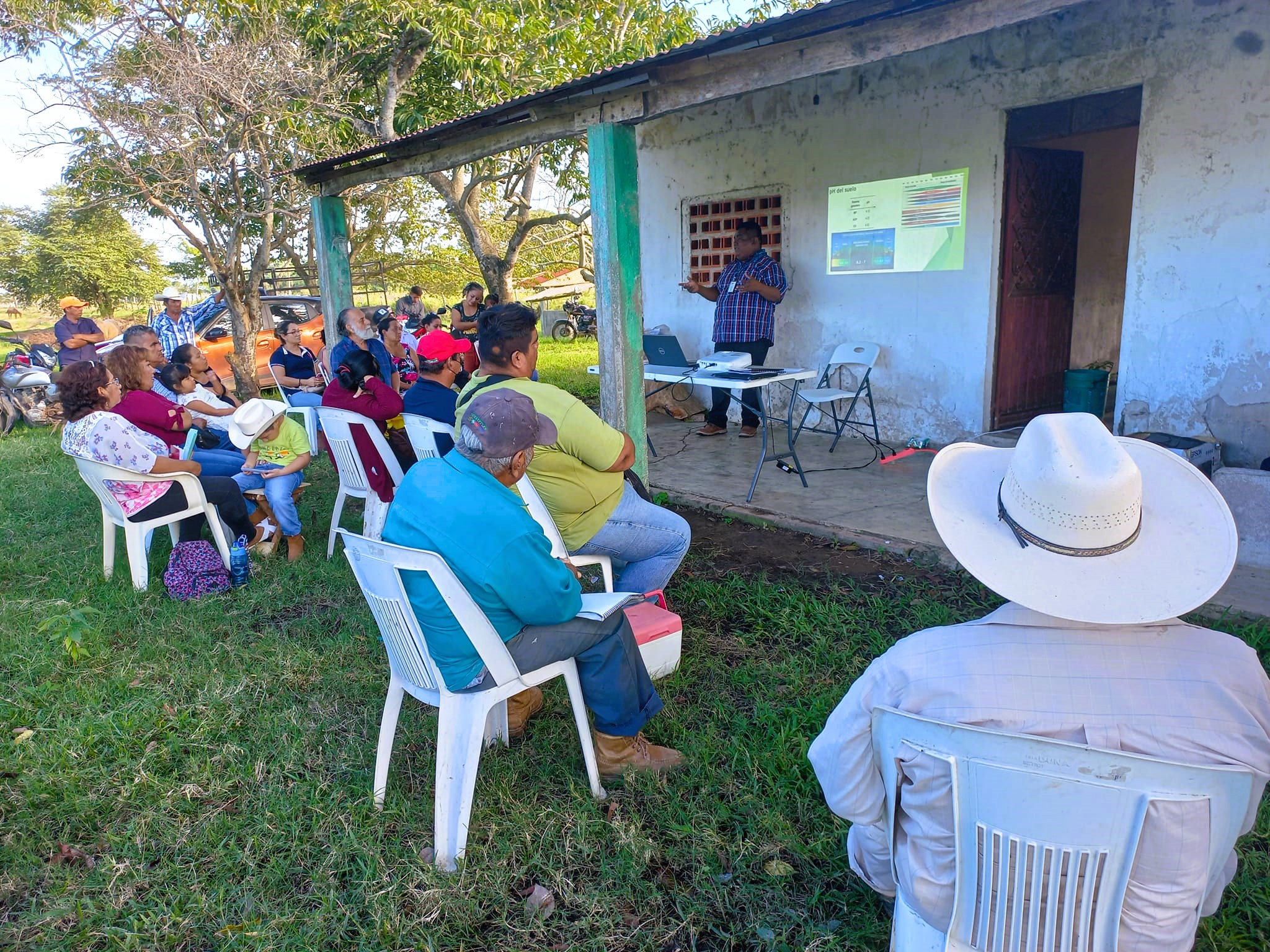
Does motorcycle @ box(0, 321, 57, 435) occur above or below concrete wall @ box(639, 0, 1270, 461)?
below

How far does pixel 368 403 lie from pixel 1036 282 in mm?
5051

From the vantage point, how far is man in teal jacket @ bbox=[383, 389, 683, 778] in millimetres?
2293

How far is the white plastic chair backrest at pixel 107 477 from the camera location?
14.2ft

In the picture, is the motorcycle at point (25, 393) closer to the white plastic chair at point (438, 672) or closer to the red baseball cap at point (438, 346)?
the red baseball cap at point (438, 346)

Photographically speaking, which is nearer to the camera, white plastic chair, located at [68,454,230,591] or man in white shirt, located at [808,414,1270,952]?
man in white shirt, located at [808,414,1270,952]

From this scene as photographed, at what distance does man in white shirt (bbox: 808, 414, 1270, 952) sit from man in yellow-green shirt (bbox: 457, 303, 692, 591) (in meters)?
1.82

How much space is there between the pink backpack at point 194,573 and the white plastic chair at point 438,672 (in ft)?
8.09

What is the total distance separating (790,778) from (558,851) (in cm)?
75

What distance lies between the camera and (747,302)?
7.16 meters

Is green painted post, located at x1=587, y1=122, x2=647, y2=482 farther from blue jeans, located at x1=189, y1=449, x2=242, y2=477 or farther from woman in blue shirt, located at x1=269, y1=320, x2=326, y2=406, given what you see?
woman in blue shirt, located at x1=269, y1=320, x2=326, y2=406

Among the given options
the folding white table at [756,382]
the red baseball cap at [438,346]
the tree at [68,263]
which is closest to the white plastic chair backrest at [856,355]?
the folding white table at [756,382]

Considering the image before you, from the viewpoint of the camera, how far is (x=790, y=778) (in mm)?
2676

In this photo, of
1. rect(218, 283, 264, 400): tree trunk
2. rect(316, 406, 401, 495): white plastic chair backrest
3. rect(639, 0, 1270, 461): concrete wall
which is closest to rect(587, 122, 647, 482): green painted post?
rect(316, 406, 401, 495): white plastic chair backrest

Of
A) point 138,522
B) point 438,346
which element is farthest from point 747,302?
point 138,522
